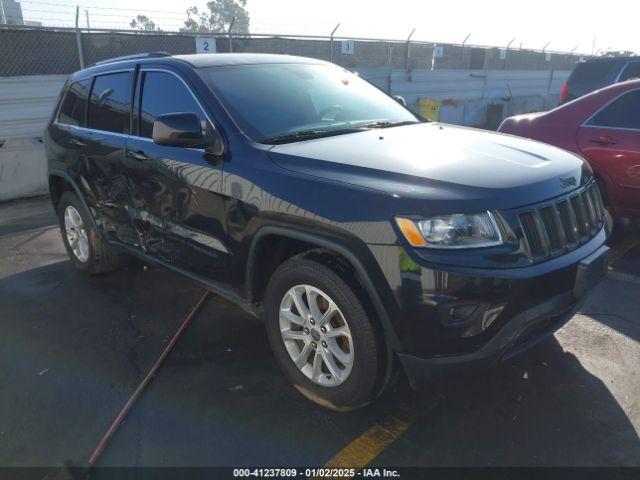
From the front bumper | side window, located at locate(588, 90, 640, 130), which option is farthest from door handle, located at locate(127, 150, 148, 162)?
side window, located at locate(588, 90, 640, 130)

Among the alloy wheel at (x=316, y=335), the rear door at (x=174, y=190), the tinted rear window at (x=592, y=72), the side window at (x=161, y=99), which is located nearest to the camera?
the alloy wheel at (x=316, y=335)

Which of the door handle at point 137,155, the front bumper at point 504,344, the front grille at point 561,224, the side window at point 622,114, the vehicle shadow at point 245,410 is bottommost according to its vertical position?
the vehicle shadow at point 245,410

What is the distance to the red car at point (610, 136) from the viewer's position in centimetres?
459

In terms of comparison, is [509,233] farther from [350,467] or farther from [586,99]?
[586,99]

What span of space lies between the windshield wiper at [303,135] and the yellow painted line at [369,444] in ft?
5.39

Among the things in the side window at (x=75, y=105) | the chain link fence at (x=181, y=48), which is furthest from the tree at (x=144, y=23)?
the side window at (x=75, y=105)

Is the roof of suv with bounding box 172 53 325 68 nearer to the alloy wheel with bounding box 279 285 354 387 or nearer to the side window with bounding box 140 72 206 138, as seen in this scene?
the side window with bounding box 140 72 206 138

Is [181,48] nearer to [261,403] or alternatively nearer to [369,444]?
[261,403]

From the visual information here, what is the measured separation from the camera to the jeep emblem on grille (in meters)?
2.64

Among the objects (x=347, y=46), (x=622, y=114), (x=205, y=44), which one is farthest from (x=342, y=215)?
(x=347, y=46)

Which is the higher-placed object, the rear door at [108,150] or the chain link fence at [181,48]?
the chain link fence at [181,48]

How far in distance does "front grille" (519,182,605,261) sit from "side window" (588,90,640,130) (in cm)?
225

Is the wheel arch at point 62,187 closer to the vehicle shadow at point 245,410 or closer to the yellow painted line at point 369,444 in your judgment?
the vehicle shadow at point 245,410

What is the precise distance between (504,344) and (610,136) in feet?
11.0
